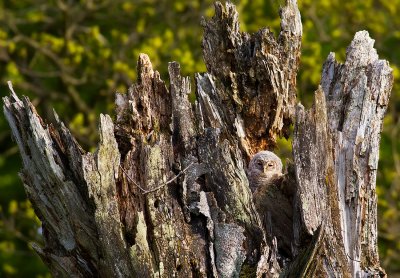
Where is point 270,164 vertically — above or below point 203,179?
above

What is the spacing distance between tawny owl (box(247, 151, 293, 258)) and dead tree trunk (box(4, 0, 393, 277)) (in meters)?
0.12

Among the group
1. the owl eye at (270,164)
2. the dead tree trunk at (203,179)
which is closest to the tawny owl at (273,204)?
the dead tree trunk at (203,179)

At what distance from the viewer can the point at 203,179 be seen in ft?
17.2

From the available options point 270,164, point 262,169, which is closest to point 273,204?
point 262,169

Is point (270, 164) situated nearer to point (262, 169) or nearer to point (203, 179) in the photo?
point (262, 169)

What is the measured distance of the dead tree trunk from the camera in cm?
498

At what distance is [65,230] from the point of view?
524 centimetres

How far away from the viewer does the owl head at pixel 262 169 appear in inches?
220

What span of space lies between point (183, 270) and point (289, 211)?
0.81m

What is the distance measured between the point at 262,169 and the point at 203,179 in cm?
68

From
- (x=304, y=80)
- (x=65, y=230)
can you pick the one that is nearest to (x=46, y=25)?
(x=304, y=80)

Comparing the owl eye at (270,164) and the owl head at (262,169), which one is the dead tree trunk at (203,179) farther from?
the owl eye at (270,164)

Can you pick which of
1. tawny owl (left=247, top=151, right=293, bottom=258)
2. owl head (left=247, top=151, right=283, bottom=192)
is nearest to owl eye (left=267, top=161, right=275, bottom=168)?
owl head (left=247, top=151, right=283, bottom=192)

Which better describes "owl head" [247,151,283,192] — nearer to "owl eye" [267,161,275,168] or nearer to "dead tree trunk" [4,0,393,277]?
"owl eye" [267,161,275,168]
